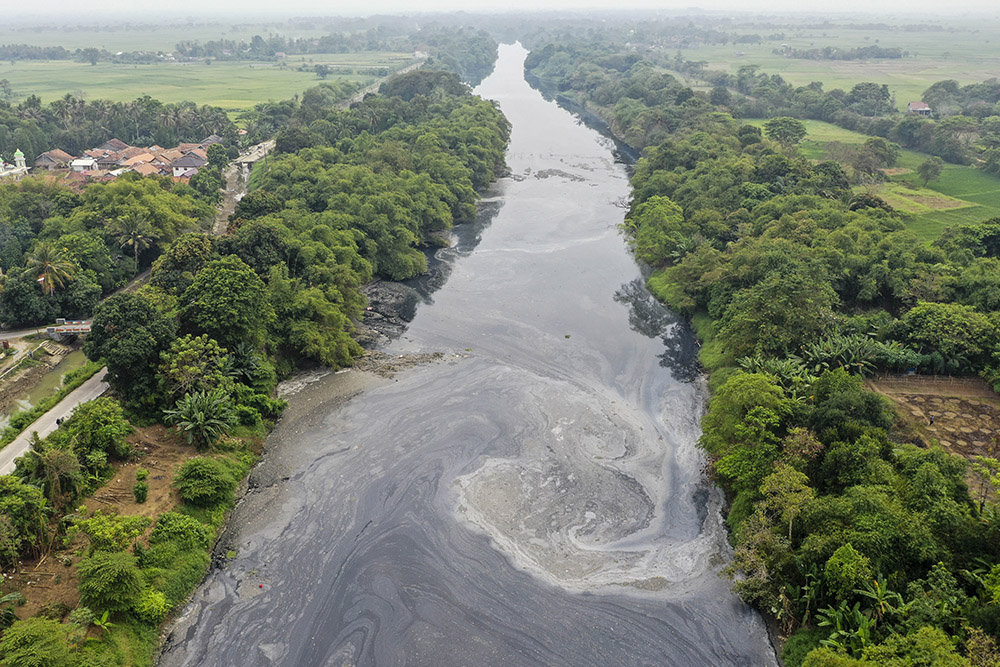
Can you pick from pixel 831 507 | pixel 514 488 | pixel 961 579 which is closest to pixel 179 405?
pixel 514 488

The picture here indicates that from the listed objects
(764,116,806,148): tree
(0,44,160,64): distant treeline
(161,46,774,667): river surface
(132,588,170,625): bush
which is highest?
(0,44,160,64): distant treeline

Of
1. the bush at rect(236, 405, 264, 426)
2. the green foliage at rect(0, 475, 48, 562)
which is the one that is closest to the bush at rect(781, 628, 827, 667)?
the bush at rect(236, 405, 264, 426)

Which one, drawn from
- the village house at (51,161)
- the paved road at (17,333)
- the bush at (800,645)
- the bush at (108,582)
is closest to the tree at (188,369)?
→ the bush at (108,582)

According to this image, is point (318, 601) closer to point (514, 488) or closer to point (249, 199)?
point (514, 488)

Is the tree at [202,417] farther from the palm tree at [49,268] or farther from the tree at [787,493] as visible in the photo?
the tree at [787,493]

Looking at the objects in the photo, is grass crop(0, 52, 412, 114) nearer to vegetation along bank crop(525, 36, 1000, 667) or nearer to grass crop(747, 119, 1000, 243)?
vegetation along bank crop(525, 36, 1000, 667)

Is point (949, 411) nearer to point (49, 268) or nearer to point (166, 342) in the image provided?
point (166, 342)

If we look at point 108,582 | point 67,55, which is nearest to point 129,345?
point 108,582
